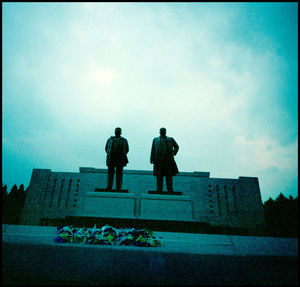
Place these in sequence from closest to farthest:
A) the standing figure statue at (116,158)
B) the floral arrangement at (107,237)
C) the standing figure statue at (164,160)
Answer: the floral arrangement at (107,237) → the standing figure statue at (116,158) → the standing figure statue at (164,160)

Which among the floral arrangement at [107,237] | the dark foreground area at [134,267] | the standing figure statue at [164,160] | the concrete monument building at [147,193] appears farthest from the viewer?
the concrete monument building at [147,193]

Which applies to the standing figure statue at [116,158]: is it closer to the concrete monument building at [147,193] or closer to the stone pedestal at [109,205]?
the stone pedestal at [109,205]

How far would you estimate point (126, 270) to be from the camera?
253cm

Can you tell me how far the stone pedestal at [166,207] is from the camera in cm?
730

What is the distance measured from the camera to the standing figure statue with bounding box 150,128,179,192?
28.2 ft

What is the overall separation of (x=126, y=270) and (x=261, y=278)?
174cm

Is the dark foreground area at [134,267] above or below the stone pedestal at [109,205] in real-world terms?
below

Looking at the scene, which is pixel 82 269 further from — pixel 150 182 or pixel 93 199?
pixel 150 182

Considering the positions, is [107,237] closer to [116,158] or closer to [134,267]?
[134,267]

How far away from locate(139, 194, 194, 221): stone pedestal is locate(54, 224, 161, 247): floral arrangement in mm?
3199

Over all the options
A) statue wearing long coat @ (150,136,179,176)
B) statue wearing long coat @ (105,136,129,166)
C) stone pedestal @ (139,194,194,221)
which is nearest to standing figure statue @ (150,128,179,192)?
statue wearing long coat @ (150,136,179,176)

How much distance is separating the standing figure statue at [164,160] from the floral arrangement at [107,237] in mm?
4390

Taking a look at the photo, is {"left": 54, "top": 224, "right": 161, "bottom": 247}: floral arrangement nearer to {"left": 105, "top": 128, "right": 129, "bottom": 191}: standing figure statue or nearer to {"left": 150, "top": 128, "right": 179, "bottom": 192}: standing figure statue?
{"left": 105, "top": 128, "right": 129, "bottom": 191}: standing figure statue

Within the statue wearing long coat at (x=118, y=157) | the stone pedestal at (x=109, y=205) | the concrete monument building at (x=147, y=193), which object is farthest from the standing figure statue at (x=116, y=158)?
the concrete monument building at (x=147, y=193)
